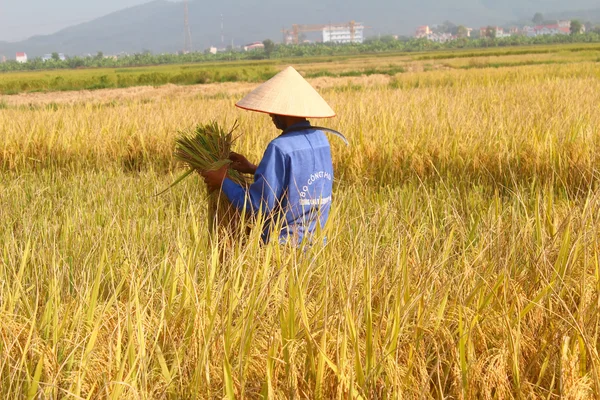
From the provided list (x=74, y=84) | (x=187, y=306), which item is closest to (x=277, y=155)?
(x=187, y=306)

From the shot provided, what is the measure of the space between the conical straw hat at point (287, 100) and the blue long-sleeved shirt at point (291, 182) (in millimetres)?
89

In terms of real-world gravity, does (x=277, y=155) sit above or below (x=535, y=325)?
above

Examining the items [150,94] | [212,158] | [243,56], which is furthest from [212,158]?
[243,56]

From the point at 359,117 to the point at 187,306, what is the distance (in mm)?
4524

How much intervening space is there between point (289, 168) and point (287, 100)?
0.32 m

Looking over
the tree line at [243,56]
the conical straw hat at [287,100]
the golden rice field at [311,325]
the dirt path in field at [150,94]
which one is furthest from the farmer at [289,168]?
the tree line at [243,56]

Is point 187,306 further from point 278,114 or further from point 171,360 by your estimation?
point 278,114

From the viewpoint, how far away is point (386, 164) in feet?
15.6

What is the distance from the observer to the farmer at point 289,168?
2506mm

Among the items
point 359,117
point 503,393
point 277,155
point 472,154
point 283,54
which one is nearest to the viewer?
→ point 503,393

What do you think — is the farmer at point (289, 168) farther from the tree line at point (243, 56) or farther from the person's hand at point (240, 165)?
the tree line at point (243, 56)

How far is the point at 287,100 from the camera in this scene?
263 centimetres

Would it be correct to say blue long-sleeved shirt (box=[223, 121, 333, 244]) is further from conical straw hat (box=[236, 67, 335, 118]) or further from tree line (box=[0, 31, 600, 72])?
tree line (box=[0, 31, 600, 72])

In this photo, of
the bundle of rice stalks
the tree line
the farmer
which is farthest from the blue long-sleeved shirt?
the tree line
